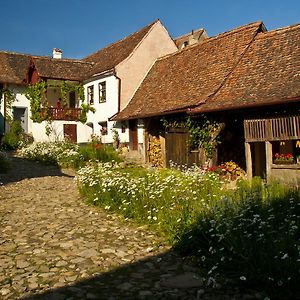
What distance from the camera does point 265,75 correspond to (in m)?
14.0

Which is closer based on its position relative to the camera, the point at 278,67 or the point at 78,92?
the point at 278,67

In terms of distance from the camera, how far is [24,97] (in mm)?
29125

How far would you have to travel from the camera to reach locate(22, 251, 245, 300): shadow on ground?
4234 millimetres

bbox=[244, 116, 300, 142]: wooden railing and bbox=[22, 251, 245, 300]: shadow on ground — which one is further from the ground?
bbox=[244, 116, 300, 142]: wooden railing

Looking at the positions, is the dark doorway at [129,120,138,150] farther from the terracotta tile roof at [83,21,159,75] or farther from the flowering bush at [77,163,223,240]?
the flowering bush at [77,163,223,240]

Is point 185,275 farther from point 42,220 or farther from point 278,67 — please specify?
point 278,67

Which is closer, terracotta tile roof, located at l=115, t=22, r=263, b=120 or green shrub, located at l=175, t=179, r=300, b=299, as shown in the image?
green shrub, located at l=175, t=179, r=300, b=299

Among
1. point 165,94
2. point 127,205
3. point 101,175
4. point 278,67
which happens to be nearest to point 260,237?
point 127,205

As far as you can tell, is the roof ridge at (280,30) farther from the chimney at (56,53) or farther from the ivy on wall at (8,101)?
the chimney at (56,53)

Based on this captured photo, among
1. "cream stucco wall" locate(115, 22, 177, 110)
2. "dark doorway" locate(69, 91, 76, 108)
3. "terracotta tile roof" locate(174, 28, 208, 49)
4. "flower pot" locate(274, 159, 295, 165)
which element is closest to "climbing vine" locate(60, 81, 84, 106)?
"dark doorway" locate(69, 91, 76, 108)

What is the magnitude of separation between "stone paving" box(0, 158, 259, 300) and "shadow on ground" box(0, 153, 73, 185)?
19.8 feet

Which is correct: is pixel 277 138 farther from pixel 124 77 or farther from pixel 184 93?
pixel 124 77

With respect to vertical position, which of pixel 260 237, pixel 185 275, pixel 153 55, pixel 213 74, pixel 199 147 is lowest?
pixel 185 275

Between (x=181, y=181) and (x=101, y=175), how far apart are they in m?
2.89
